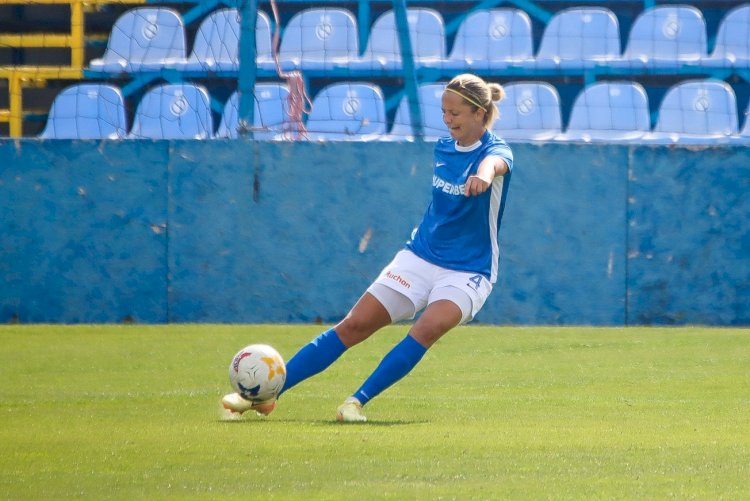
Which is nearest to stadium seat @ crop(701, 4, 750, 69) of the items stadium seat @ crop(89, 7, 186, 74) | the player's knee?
stadium seat @ crop(89, 7, 186, 74)

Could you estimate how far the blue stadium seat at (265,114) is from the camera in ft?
39.5

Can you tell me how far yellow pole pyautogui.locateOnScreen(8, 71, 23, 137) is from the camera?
47.1 ft

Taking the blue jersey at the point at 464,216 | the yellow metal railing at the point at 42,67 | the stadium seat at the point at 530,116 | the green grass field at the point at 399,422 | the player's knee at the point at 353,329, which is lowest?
the green grass field at the point at 399,422

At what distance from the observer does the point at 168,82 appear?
49.6ft

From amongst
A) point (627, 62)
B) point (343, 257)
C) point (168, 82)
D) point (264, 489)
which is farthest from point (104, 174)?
point (264, 489)

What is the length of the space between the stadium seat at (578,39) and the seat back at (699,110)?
3.50ft

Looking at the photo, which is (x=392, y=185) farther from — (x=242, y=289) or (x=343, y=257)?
(x=242, y=289)

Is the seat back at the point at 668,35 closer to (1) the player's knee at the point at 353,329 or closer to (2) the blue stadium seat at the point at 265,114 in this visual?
(2) the blue stadium seat at the point at 265,114

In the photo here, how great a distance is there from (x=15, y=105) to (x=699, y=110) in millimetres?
7325

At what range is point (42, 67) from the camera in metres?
15.3

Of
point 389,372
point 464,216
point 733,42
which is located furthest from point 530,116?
point 389,372

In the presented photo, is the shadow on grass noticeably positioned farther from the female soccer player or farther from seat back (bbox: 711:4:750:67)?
seat back (bbox: 711:4:750:67)

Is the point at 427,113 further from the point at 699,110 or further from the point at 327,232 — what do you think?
the point at 327,232

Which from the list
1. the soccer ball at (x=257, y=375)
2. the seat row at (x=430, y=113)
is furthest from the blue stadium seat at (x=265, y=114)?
the soccer ball at (x=257, y=375)
